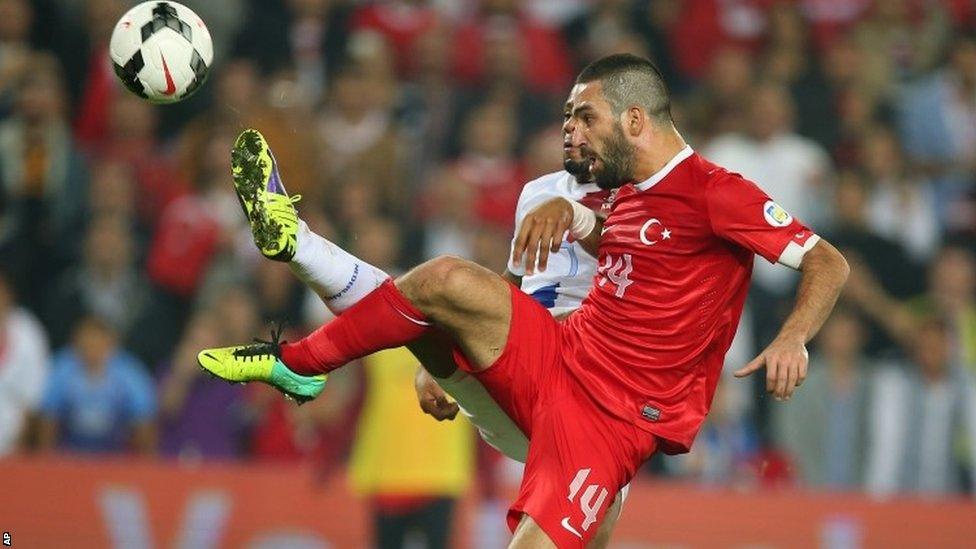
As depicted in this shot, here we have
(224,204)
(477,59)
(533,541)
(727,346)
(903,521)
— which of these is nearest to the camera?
(533,541)

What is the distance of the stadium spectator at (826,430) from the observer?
10500mm

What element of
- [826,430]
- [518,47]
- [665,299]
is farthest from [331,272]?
[518,47]

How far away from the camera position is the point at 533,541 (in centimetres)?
611

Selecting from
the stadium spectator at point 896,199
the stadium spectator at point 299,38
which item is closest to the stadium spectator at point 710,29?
the stadium spectator at point 896,199

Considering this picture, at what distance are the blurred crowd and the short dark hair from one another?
4.23 m

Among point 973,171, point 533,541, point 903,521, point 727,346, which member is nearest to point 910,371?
point 903,521

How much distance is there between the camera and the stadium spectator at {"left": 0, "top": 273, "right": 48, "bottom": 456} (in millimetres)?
10469

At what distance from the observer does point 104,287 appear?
11172 mm

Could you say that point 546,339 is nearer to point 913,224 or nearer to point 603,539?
point 603,539

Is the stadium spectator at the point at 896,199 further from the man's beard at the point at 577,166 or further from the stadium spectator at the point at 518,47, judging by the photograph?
the man's beard at the point at 577,166

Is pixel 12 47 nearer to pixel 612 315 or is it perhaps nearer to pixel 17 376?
pixel 17 376

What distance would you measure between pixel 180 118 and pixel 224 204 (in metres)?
0.87

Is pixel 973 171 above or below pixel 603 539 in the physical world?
above

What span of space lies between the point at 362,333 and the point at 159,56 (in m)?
1.41
